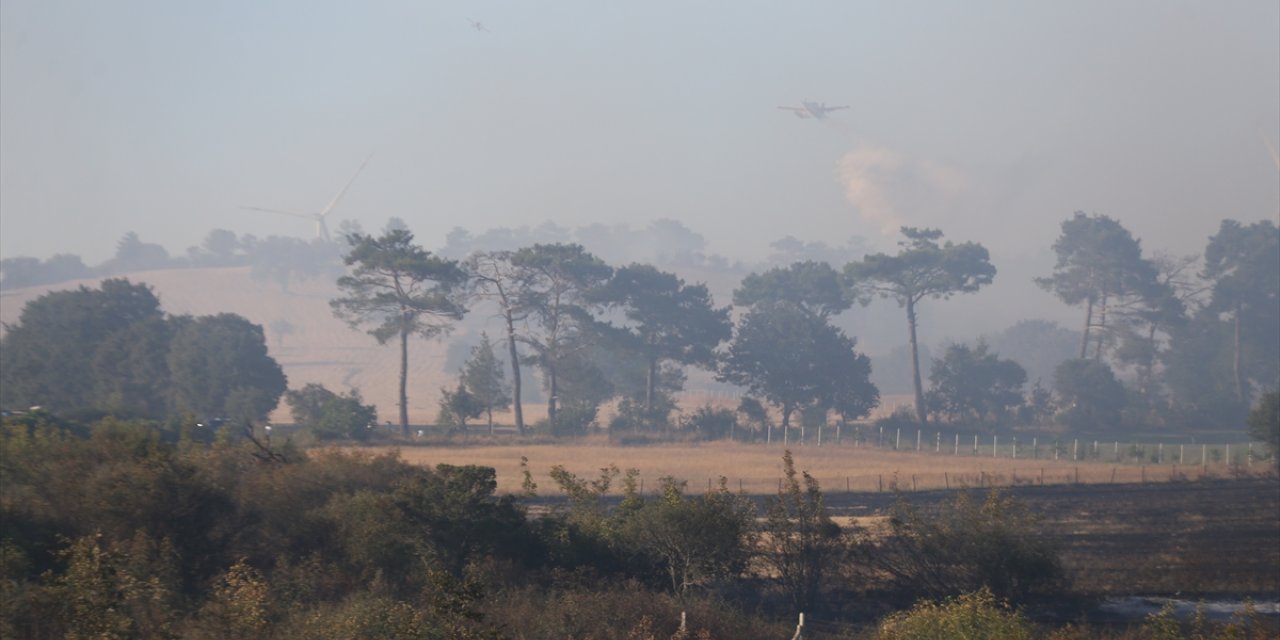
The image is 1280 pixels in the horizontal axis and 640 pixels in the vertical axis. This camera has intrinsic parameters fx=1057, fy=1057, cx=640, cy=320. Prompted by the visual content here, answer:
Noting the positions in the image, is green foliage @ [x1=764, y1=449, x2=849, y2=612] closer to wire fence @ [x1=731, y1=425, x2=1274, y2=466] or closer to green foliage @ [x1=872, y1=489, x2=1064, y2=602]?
green foliage @ [x1=872, y1=489, x2=1064, y2=602]

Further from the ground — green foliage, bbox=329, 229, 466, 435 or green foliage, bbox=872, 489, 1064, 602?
green foliage, bbox=329, 229, 466, 435

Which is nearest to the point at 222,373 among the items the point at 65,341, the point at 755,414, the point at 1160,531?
the point at 65,341

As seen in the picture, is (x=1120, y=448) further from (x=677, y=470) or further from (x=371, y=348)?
(x=371, y=348)

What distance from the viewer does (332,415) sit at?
51250 mm

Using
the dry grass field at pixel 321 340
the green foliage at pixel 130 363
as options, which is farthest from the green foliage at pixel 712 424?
the green foliage at pixel 130 363

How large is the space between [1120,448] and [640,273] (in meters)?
33.4

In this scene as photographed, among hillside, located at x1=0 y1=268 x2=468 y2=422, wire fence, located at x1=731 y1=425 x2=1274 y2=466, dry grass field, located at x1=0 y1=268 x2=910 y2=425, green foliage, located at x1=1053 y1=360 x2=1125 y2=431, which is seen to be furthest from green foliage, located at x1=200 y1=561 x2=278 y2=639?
green foliage, located at x1=1053 y1=360 x2=1125 y2=431

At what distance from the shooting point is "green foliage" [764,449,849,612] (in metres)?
18.7

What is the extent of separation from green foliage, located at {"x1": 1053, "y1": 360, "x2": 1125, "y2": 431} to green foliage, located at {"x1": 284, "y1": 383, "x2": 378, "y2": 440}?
48.4 metres

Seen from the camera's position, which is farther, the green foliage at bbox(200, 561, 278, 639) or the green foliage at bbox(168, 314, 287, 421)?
the green foliage at bbox(168, 314, 287, 421)

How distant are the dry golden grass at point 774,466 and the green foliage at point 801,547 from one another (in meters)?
17.7

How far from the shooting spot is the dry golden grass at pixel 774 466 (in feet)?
134

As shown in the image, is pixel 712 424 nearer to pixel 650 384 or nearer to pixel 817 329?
pixel 650 384

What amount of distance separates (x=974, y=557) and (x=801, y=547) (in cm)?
319
